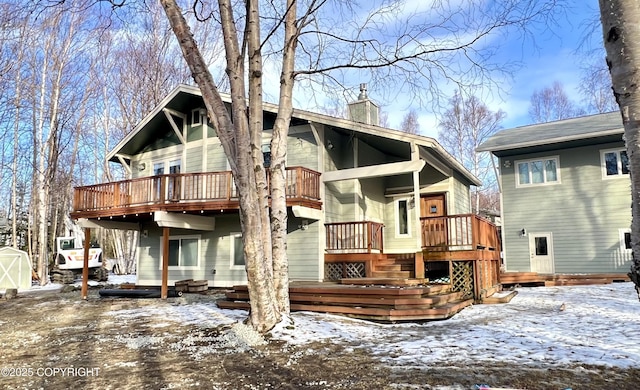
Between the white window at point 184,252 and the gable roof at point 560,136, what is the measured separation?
10768 mm

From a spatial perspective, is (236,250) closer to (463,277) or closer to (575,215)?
(463,277)

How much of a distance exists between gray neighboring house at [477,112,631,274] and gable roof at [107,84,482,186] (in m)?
1.91

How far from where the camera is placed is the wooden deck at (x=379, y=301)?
25.9 ft

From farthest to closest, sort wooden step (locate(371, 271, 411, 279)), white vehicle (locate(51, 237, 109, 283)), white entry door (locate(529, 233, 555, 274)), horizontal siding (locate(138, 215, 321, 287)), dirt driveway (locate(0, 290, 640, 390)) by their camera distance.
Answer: white vehicle (locate(51, 237, 109, 283)) → white entry door (locate(529, 233, 555, 274)) → horizontal siding (locate(138, 215, 321, 287)) → wooden step (locate(371, 271, 411, 279)) → dirt driveway (locate(0, 290, 640, 390))

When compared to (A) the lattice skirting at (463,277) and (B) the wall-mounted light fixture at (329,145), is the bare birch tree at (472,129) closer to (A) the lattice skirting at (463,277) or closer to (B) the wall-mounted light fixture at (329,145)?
(B) the wall-mounted light fixture at (329,145)

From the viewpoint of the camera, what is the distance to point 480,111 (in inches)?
1103

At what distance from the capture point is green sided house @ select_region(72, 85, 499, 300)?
11.1 m

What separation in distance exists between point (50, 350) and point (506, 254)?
15049 millimetres

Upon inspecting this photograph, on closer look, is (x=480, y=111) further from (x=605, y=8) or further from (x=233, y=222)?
(x=605, y=8)

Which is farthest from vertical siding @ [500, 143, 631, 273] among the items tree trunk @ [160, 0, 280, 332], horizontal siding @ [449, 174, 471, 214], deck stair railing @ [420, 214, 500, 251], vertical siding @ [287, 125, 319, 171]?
tree trunk @ [160, 0, 280, 332]

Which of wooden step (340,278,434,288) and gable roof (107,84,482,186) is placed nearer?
wooden step (340,278,434,288)

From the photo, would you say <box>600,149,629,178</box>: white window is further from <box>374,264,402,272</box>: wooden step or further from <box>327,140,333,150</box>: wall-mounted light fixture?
<box>327,140,333,150</box>: wall-mounted light fixture

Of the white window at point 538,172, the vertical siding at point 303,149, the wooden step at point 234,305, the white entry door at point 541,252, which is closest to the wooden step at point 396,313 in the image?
the wooden step at point 234,305

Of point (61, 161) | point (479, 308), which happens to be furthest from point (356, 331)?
point (61, 161)
